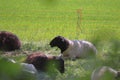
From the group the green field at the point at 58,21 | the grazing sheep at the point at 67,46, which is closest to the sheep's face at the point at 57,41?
the grazing sheep at the point at 67,46

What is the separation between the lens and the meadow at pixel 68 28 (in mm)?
1502

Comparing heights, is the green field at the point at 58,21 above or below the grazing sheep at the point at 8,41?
below

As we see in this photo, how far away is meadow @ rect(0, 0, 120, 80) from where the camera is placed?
59.1 inches

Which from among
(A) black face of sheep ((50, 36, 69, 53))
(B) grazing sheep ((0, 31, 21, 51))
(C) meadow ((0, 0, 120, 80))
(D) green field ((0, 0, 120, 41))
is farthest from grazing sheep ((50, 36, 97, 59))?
(B) grazing sheep ((0, 31, 21, 51))

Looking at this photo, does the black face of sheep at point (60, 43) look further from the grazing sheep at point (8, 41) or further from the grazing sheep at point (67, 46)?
the grazing sheep at point (8, 41)

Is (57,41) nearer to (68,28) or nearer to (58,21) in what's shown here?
(68,28)

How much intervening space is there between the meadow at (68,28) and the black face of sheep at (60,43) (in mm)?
294

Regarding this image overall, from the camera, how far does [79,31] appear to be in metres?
12.4

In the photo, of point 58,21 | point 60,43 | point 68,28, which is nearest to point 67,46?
Result: point 60,43

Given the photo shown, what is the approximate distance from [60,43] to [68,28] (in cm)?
525

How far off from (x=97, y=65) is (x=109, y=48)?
0.27ft

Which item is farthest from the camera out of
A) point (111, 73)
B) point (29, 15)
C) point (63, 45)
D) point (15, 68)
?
point (29, 15)

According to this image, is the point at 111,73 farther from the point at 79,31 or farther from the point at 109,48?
the point at 79,31

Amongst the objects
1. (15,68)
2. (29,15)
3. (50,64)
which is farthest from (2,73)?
(29,15)
